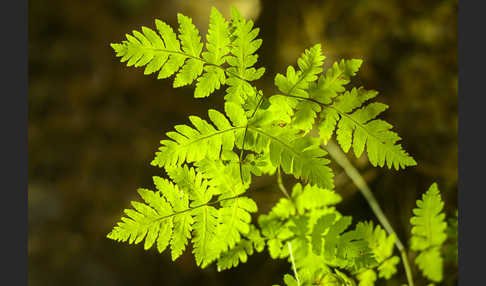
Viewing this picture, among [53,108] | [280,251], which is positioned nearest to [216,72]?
[280,251]

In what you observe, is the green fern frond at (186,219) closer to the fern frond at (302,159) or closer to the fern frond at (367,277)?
the fern frond at (302,159)

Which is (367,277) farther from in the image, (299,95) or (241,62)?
(241,62)

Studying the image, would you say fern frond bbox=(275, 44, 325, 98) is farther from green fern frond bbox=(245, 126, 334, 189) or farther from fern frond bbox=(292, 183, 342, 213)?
fern frond bbox=(292, 183, 342, 213)

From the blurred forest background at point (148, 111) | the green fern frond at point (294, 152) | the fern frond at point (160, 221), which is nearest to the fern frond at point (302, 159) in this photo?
the green fern frond at point (294, 152)

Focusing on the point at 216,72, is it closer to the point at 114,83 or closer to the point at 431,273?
the point at 431,273

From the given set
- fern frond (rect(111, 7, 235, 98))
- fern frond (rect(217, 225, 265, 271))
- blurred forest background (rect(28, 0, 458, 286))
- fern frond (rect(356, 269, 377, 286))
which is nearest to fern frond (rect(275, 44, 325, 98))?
fern frond (rect(111, 7, 235, 98))

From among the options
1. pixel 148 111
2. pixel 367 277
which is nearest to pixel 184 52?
pixel 367 277
